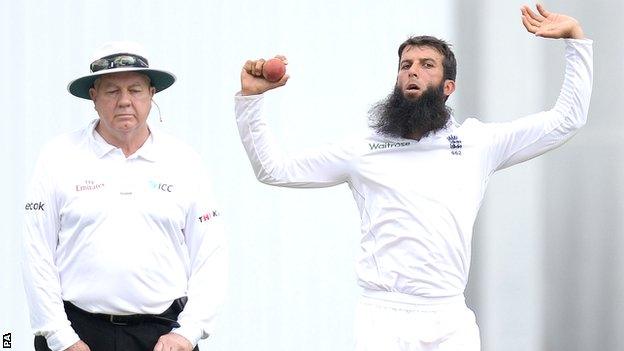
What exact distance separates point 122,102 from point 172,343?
70 centimetres

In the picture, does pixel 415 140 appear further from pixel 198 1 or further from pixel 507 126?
pixel 198 1

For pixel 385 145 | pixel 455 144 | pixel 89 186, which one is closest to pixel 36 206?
pixel 89 186

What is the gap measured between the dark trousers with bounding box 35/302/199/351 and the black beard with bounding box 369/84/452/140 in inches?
38.2


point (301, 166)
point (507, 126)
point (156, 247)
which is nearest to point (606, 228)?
point (507, 126)

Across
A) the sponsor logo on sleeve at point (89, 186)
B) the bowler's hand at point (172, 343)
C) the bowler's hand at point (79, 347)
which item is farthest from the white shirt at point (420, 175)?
the bowler's hand at point (79, 347)

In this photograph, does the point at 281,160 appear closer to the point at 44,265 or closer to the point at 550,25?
the point at 44,265

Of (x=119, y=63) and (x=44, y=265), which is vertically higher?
(x=119, y=63)

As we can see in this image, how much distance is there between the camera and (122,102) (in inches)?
143

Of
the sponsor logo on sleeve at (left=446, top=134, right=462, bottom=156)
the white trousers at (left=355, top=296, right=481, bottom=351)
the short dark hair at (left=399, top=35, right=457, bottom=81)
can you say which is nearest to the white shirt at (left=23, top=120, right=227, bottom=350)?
the white trousers at (left=355, top=296, right=481, bottom=351)

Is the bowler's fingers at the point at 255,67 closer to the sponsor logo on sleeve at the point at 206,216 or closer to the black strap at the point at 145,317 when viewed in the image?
the sponsor logo on sleeve at the point at 206,216

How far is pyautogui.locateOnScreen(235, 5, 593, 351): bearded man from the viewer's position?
147 inches

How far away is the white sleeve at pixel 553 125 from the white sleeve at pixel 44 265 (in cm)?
137

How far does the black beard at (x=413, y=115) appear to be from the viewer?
3.89m

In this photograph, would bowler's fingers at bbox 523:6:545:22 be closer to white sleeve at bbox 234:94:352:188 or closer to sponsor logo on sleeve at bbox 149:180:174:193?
white sleeve at bbox 234:94:352:188
